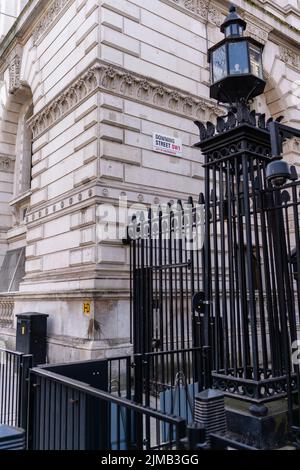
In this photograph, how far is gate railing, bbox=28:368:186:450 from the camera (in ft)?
10.2

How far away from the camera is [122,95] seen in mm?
9844

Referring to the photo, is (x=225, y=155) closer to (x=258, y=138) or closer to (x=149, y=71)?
(x=258, y=138)

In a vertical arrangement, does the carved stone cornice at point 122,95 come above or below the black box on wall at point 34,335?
above

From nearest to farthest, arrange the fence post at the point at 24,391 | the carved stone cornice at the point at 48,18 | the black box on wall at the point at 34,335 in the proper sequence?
the fence post at the point at 24,391 < the black box on wall at the point at 34,335 < the carved stone cornice at the point at 48,18

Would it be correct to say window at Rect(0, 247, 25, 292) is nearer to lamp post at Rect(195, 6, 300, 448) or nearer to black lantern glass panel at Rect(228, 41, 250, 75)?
lamp post at Rect(195, 6, 300, 448)

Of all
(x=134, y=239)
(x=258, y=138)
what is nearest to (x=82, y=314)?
(x=134, y=239)

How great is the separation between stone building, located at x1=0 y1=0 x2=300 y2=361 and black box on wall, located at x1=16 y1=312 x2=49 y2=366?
0.79 feet

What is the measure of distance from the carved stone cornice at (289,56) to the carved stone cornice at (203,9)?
317cm

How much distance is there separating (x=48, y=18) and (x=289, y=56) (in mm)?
8554

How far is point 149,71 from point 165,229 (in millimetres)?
5239

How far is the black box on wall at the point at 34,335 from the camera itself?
30.8 feet

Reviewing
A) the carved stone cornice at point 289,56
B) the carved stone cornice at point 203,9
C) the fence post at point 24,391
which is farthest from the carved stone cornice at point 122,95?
the fence post at point 24,391

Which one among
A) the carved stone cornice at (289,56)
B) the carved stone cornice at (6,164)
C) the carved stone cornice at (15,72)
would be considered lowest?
the carved stone cornice at (6,164)

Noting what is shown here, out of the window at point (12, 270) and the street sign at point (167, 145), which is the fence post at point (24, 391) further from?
the window at point (12, 270)
